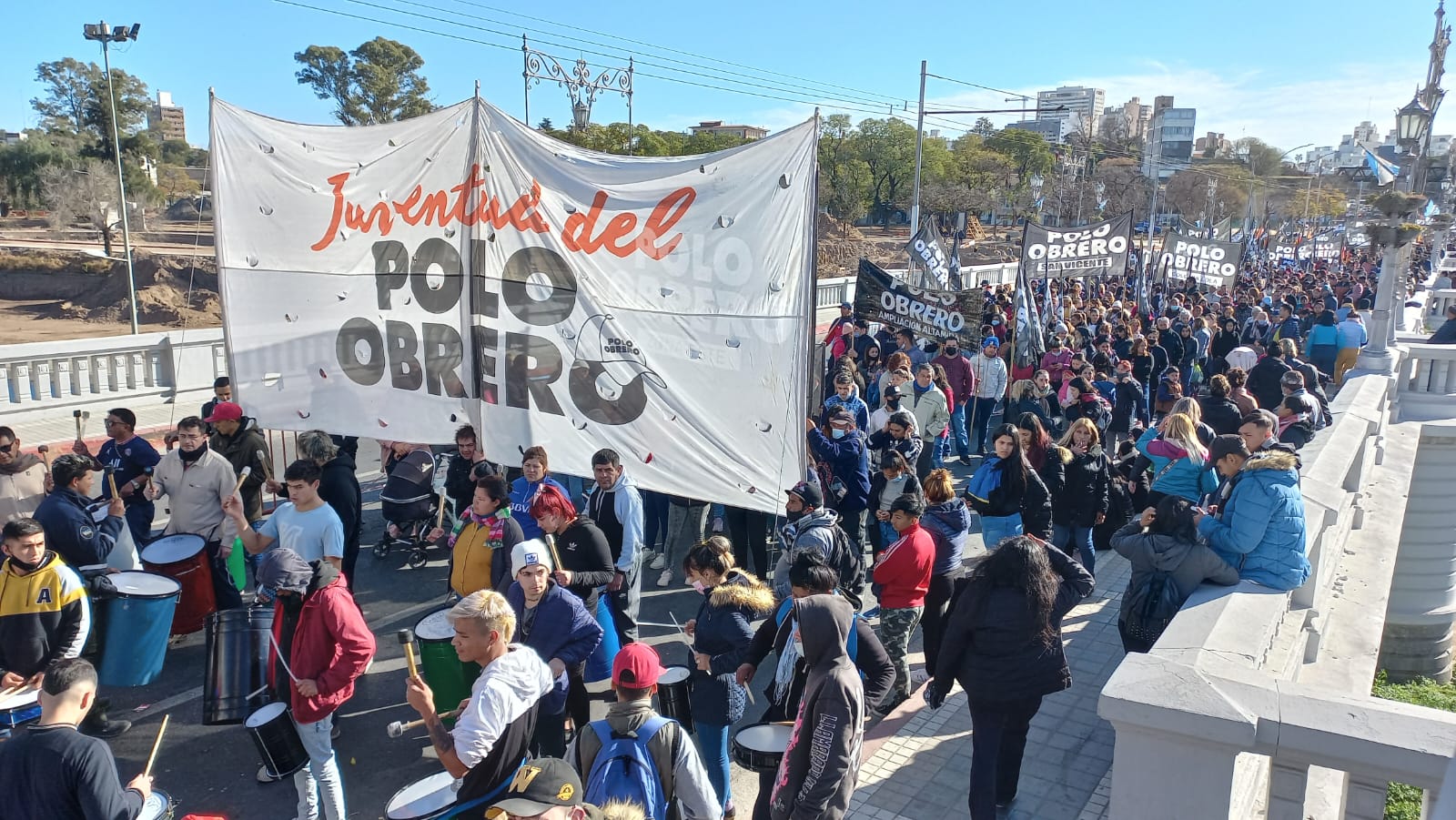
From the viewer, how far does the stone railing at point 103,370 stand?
11750mm

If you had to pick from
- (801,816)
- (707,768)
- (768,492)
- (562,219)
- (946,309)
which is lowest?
(707,768)

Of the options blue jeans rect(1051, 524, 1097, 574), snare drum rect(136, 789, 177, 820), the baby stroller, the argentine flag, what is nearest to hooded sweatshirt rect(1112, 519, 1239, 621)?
blue jeans rect(1051, 524, 1097, 574)

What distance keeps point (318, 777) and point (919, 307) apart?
29.4ft

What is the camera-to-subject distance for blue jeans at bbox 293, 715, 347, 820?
474cm

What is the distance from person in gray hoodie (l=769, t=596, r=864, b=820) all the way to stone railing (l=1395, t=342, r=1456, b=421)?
13139mm

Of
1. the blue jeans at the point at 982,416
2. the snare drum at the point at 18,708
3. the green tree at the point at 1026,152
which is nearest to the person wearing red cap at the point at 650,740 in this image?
the snare drum at the point at 18,708

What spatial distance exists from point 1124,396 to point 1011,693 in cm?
750

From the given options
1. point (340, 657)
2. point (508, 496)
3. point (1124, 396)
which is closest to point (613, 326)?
point (508, 496)

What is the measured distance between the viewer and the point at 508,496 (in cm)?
643

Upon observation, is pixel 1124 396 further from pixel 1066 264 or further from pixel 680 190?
pixel 680 190

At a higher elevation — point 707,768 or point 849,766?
point 849,766

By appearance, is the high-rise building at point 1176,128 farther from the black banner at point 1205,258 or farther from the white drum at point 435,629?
the white drum at point 435,629

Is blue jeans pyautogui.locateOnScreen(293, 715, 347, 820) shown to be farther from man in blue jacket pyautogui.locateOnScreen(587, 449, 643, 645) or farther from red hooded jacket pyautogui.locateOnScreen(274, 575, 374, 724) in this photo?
man in blue jacket pyautogui.locateOnScreen(587, 449, 643, 645)

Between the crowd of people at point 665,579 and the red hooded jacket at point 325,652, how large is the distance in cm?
1
